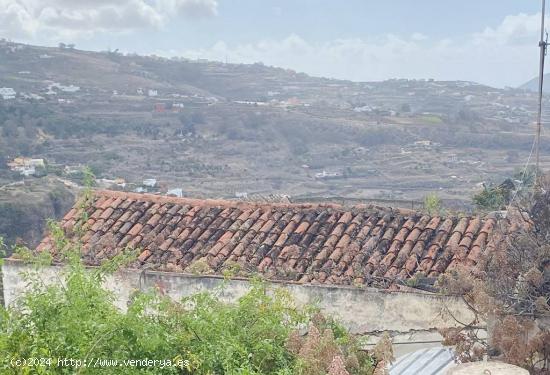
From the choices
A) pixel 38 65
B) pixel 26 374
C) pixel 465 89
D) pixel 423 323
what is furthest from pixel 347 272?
pixel 465 89

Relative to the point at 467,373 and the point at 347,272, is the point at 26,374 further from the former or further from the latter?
the point at 347,272

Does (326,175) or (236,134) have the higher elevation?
(236,134)

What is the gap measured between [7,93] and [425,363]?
81933 millimetres

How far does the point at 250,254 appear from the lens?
8312 millimetres

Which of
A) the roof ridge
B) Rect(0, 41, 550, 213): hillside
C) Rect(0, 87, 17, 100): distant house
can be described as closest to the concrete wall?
the roof ridge

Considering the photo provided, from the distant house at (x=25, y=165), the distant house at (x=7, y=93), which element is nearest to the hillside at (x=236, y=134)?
the distant house at (x=7, y=93)

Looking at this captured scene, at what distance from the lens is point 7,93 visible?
79875 millimetres

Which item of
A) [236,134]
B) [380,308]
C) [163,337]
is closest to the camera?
[163,337]

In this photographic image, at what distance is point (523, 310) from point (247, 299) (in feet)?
7.28

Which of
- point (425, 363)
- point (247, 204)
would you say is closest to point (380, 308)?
point (425, 363)

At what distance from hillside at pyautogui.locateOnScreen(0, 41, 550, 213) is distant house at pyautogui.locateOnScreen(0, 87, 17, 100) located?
3.37 feet

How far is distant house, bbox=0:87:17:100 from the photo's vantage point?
255ft

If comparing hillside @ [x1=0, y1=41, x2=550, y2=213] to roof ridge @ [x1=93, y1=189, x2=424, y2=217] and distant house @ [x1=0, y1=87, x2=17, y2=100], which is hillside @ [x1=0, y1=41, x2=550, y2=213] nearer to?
distant house @ [x1=0, y1=87, x2=17, y2=100]

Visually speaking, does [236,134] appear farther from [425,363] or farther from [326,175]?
[425,363]
